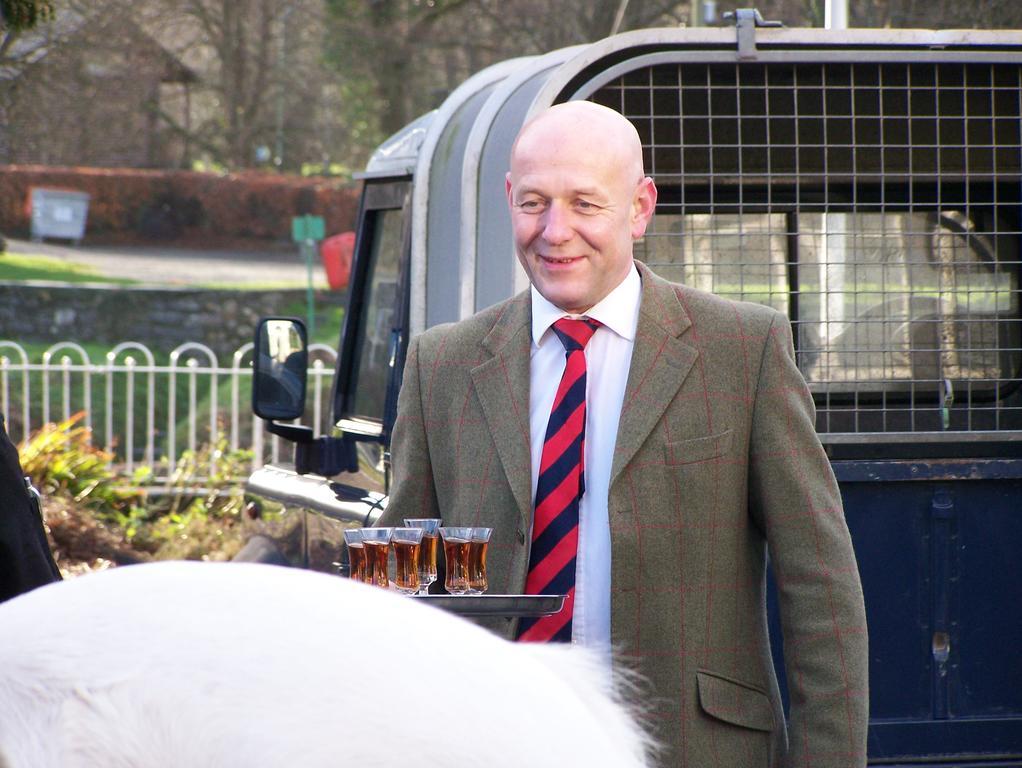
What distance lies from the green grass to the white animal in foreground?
3037 cm

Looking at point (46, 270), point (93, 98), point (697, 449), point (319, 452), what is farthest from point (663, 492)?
point (93, 98)

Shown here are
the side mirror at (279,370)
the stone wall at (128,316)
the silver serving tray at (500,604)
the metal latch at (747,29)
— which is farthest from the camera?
the stone wall at (128,316)

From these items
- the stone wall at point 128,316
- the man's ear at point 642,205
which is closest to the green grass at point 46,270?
the stone wall at point 128,316

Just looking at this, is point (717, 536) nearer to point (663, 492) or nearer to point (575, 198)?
point (663, 492)

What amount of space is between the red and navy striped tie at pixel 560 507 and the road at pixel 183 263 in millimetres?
27034

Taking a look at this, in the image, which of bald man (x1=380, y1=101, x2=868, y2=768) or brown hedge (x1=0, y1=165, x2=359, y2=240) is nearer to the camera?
bald man (x1=380, y1=101, x2=868, y2=768)

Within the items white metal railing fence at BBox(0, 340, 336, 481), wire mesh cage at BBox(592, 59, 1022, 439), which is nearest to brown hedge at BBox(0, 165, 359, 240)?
white metal railing fence at BBox(0, 340, 336, 481)

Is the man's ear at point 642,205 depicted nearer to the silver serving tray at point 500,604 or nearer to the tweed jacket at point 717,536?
the tweed jacket at point 717,536

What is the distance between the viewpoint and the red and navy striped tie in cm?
250

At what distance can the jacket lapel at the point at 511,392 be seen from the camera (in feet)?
8.29

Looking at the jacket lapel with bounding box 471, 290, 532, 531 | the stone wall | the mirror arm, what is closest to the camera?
the jacket lapel with bounding box 471, 290, 532, 531

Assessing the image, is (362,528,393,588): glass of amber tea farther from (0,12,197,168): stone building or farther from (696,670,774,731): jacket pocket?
(0,12,197,168): stone building

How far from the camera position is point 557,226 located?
2463mm

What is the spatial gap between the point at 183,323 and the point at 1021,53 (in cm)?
2067
